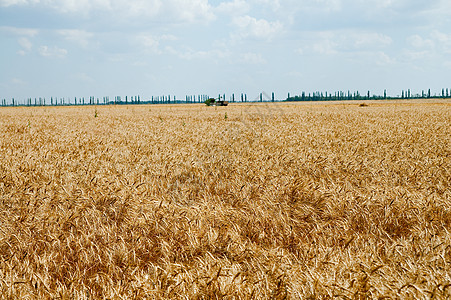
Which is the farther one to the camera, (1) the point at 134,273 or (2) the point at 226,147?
(2) the point at 226,147

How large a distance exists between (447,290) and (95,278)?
9.24 ft

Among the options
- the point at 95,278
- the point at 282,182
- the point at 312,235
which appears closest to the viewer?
the point at 95,278

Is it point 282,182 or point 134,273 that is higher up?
point 282,182

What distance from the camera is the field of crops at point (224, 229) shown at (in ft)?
8.95

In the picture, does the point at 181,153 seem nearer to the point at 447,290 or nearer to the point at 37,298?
the point at 37,298

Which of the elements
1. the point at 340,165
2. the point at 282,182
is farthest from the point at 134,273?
the point at 340,165

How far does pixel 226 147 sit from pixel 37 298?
251 inches

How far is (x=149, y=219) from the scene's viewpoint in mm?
4047

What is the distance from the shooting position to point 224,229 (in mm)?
3984

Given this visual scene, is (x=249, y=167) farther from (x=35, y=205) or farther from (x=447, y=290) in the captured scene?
(x=447, y=290)

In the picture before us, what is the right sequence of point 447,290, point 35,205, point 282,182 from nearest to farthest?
point 447,290 → point 35,205 → point 282,182

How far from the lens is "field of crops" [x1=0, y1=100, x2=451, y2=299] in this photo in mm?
2727

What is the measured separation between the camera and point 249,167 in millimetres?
6520

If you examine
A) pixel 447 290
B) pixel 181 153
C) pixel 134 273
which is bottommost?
pixel 134 273
